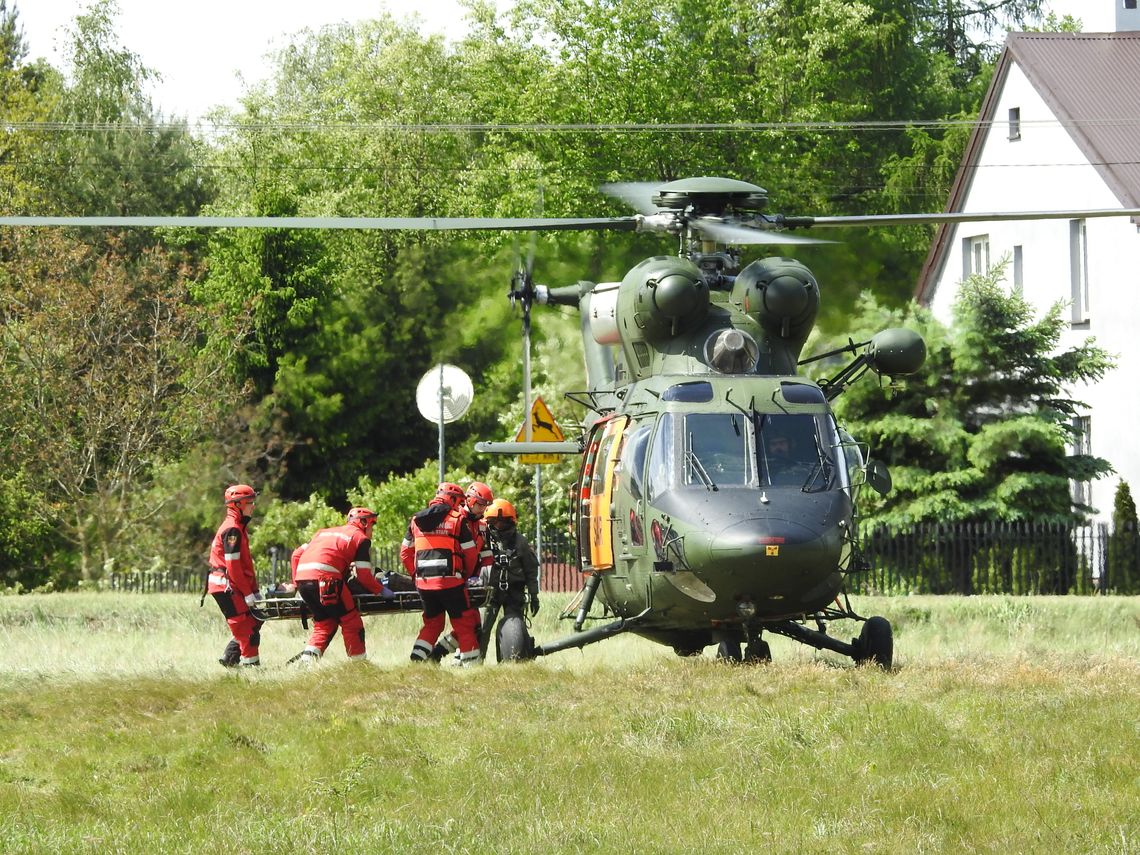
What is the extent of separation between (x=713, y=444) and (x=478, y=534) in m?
2.82

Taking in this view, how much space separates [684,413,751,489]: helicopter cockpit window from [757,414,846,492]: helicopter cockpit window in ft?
0.49

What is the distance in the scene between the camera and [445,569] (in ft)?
51.5

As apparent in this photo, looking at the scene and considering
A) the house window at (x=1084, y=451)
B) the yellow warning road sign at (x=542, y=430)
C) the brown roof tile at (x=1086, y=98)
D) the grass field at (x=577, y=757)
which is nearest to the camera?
the grass field at (x=577, y=757)

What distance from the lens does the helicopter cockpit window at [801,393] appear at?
14789 millimetres

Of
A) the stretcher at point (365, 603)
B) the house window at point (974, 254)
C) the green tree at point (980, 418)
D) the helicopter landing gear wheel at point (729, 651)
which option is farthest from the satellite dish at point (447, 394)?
the house window at point (974, 254)

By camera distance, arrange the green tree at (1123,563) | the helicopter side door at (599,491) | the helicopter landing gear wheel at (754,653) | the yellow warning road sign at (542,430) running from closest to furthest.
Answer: the helicopter landing gear wheel at (754,653), the helicopter side door at (599,491), the yellow warning road sign at (542,430), the green tree at (1123,563)

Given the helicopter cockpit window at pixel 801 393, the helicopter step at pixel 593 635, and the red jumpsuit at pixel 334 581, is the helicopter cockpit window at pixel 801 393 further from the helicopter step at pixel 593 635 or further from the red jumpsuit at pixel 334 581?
the red jumpsuit at pixel 334 581

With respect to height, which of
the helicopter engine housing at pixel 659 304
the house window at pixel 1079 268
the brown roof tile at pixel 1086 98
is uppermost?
the brown roof tile at pixel 1086 98

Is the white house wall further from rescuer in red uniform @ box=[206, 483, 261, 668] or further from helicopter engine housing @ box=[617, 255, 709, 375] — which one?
rescuer in red uniform @ box=[206, 483, 261, 668]

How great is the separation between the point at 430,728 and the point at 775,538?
138 inches

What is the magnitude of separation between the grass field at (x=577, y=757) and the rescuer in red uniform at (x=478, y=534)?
63 cm

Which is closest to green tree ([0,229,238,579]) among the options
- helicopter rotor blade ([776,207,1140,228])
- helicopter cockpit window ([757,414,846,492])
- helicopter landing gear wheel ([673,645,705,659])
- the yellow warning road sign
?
the yellow warning road sign

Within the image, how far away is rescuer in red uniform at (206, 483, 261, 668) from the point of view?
53.0 feet

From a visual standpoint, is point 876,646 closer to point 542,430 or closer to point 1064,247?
point 542,430
